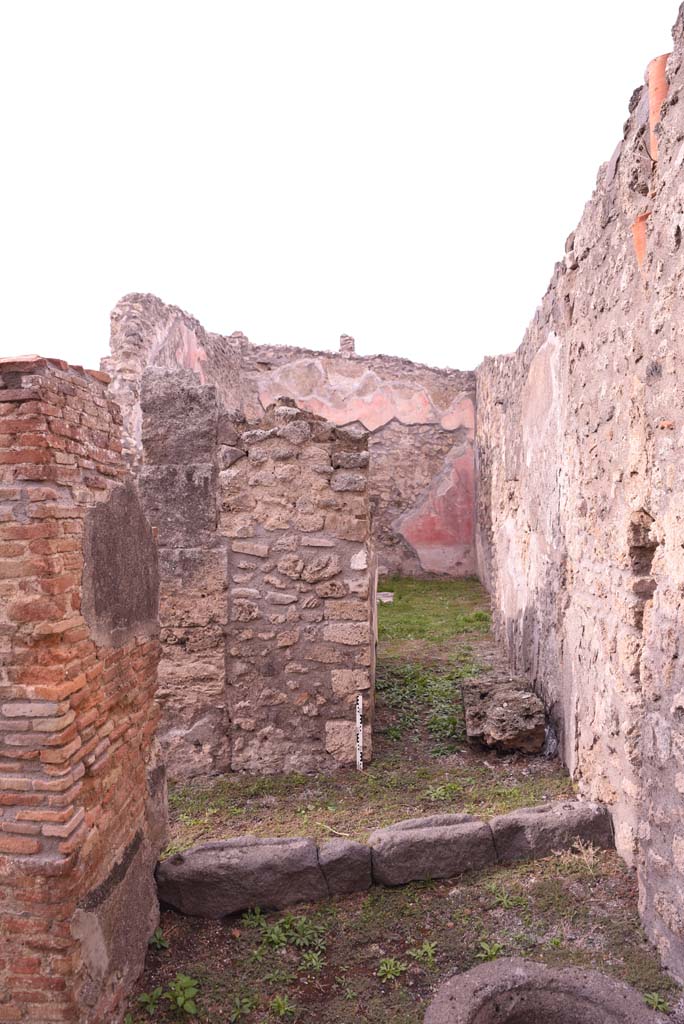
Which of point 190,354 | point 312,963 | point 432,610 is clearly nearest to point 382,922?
point 312,963

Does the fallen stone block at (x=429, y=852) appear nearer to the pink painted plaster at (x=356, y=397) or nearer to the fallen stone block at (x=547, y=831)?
the fallen stone block at (x=547, y=831)

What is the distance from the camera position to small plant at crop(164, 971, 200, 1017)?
238 centimetres

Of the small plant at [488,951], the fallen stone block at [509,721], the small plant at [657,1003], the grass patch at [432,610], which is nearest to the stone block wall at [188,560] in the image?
the fallen stone block at [509,721]

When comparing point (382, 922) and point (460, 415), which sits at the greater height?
point (460, 415)

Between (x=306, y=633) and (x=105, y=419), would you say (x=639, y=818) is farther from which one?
(x=105, y=419)

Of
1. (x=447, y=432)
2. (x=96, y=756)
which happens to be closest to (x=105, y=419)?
(x=96, y=756)

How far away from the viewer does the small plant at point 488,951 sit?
260 centimetres

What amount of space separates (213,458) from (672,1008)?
11.4ft

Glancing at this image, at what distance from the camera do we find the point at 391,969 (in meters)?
2.56

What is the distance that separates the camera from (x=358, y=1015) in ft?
7.74

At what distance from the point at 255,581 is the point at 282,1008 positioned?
234cm

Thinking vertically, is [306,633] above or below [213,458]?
below

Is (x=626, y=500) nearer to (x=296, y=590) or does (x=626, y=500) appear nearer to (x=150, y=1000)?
(x=296, y=590)

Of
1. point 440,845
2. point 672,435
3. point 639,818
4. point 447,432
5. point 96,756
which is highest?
point 447,432
